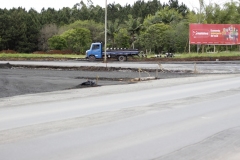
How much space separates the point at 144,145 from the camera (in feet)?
26.8

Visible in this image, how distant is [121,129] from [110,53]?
150 ft

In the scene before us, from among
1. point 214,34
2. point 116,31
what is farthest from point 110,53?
point 116,31

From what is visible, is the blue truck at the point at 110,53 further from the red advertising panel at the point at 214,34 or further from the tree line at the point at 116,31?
the tree line at the point at 116,31

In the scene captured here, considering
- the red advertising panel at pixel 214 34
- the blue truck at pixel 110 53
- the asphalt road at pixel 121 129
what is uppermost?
the red advertising panel at pixel 214 34

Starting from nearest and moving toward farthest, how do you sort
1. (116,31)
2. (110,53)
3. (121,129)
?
(121,129), (110,53), (116,31)

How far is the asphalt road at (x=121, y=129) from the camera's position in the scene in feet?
24.9

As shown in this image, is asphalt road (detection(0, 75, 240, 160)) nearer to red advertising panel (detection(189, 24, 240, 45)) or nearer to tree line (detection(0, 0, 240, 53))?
red advertising panel (detection(189, 24, 240, 45))

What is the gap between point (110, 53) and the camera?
55281 millimetres

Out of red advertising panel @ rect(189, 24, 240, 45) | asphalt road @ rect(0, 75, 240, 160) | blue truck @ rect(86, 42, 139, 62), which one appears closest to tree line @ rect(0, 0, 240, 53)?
red advertising panel @ rect(189, 24, 240, 45)

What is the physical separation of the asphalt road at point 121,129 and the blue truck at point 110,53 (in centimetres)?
3919

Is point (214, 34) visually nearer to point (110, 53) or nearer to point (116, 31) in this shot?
point (110, 53)

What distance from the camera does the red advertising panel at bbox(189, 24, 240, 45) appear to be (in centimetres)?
5778

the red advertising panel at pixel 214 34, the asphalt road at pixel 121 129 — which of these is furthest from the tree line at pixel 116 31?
the asphalt road at pixel 121 129

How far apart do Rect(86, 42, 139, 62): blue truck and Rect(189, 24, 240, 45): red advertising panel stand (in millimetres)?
8801
